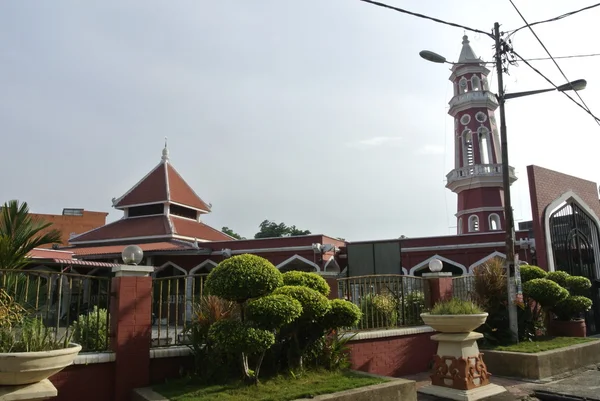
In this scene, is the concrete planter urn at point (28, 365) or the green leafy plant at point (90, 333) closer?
the concrete planter urn at point (28, 365)

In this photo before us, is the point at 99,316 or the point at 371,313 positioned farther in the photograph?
the point at 371,313

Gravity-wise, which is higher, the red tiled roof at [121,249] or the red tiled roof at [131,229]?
the red tiled roof at [131,229]

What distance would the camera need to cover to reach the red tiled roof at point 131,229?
2119 centimetres

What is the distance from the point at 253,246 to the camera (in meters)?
20.3

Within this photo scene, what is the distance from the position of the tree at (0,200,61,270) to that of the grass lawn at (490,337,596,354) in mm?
7717

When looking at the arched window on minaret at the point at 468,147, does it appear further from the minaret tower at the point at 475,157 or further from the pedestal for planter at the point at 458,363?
the pedestal for planter at the point at 458,363

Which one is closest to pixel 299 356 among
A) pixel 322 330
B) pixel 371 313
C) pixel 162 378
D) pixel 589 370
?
pixel 322 330

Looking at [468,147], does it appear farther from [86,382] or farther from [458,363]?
[86,382]

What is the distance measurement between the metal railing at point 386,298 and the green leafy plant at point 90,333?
359 cm

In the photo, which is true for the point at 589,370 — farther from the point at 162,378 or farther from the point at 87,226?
the point at 87,226

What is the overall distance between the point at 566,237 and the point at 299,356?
1097 cm

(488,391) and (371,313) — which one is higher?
(371,313)

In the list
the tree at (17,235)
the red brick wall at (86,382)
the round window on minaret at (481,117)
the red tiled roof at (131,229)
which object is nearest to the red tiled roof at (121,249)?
the red tiled roof at (131,229)

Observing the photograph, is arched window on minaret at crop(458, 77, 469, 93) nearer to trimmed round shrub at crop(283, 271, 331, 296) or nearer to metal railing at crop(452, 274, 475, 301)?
metal railing at crop(452, 274, 475, 301)
